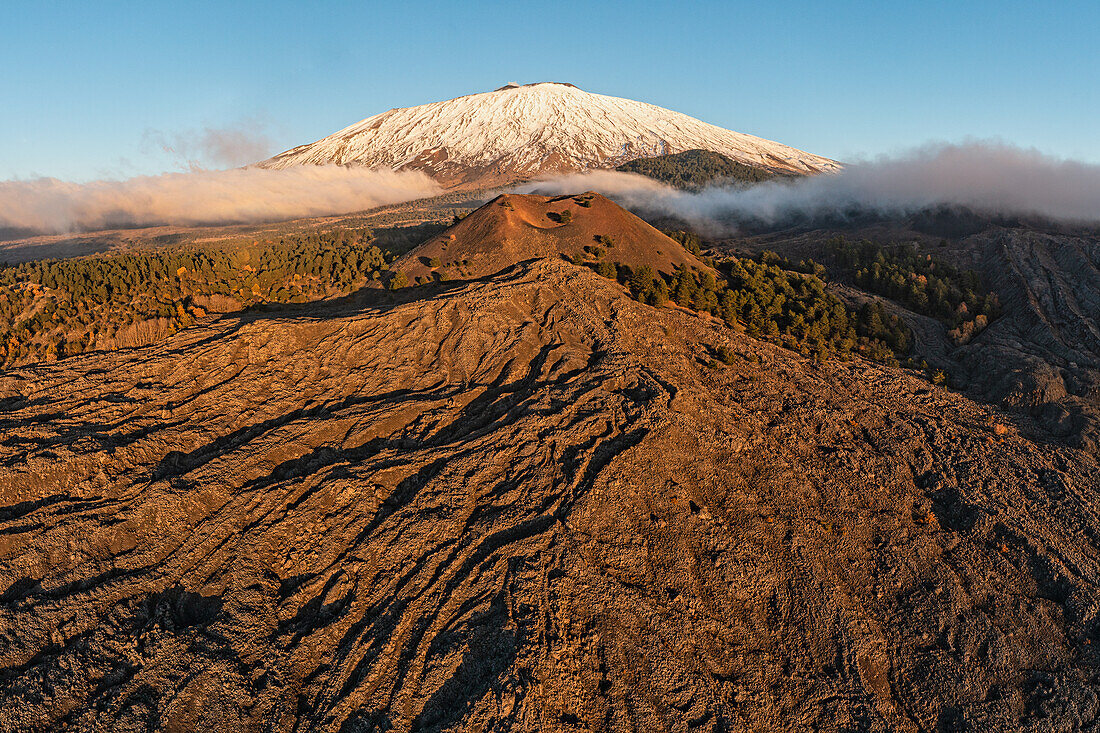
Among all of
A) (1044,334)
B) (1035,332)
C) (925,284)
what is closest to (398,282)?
(925,284)

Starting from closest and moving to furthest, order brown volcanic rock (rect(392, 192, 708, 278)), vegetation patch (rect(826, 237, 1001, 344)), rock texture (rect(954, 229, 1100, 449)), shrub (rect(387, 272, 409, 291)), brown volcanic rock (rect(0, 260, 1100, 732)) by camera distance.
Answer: brown volcanic rock (rect(0, 260, 1100, 732)) < rock texture (rect(954, 229, 1100, 449)) < brown volcanic rock (rect(392, 192, 708, 278)) < shrub (rect(387, 272, 409, 291)) < vegetation patch (rect(826, 237, 1001, 344))

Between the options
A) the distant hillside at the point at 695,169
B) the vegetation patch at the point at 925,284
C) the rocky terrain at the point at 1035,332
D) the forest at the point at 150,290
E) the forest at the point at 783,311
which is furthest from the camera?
the distant hillside at the point at 695,169

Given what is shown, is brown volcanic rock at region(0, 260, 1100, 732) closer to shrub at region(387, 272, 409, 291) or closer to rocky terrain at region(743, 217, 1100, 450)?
rocky terrain at region(743, 217, 1100, 450)

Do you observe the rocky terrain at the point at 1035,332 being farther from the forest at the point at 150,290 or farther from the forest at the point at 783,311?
the forest at the point at 150,290

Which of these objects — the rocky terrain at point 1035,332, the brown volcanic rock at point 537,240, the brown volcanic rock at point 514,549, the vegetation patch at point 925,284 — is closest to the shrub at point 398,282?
the brown volcanic rock at point 537,240

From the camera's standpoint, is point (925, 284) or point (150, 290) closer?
point (925, 284)

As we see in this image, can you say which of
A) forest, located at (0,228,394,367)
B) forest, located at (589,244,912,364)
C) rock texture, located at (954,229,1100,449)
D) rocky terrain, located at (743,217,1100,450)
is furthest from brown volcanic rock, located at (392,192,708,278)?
rock texture, located at (954,229,1100,449)

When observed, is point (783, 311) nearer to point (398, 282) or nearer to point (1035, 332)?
point (1035, 332)
